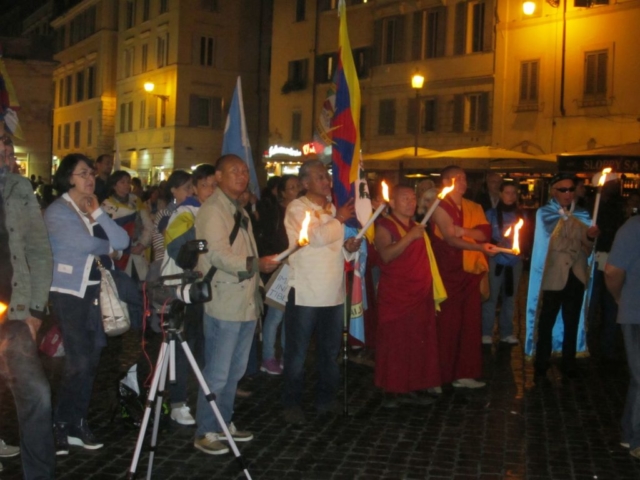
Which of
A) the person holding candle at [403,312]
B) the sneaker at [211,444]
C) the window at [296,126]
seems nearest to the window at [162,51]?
the window at [296,126]

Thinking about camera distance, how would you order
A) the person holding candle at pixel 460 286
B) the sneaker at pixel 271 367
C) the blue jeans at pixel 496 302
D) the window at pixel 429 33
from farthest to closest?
the window at pixel 429 33
the blue jeans at pixel 496 302
the sneaker at pixel 271 367
the person holding candle at pixel 460 286

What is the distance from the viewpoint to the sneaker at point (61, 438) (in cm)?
620

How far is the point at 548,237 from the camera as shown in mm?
9320

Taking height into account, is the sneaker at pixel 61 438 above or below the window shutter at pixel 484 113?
below

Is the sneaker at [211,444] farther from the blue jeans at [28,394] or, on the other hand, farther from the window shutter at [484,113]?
the window shutter at [484,113]

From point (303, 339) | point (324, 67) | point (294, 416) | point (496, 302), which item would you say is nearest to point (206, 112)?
point (324, 67)

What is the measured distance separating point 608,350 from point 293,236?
5012mm

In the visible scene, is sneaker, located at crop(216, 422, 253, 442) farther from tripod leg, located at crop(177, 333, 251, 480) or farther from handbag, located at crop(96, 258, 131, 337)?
handbag, located at crop(96, 258, 131, 337)

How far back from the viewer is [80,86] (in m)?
60.2

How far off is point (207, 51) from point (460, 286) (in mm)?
38731

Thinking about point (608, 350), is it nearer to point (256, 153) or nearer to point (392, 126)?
point (392, 126)

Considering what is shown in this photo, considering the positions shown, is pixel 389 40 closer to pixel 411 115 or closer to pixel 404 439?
pixel 411 115

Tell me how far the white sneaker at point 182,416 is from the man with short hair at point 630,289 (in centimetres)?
333

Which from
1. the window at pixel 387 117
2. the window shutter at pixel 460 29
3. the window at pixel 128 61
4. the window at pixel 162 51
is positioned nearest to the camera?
the window shutter at pixel 460 29
